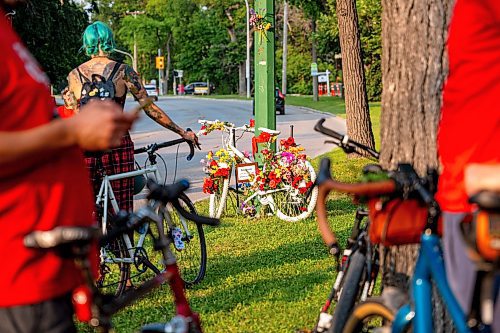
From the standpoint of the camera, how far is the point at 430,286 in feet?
10.2

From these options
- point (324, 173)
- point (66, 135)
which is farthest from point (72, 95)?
point (66, 135)

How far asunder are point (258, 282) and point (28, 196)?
462cm

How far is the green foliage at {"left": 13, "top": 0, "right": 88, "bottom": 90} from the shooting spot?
94.8 feet

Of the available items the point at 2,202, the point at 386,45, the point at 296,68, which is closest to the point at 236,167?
the point at 386,45

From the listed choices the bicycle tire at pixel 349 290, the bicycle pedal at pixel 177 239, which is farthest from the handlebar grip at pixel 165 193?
the bicycle pedal at pixel 177 239

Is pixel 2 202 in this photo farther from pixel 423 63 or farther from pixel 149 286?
pixel 423 63

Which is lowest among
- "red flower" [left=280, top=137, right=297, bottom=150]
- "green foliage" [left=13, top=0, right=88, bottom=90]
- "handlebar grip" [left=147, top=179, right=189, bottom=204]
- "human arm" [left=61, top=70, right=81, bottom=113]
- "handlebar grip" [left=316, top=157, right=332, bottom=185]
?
"red flower" [left=280, top=137, right=297, bottom=150]

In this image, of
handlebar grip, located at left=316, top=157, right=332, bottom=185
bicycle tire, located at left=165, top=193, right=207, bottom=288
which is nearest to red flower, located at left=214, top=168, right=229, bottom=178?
bicycle tire, located at left=165, top=193, right=207, bottom=288

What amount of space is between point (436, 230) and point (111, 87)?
3.57 metres

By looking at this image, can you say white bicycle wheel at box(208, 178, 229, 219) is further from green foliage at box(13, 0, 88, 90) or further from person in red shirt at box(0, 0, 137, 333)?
green foliage at box(13, 0, 88, 90)

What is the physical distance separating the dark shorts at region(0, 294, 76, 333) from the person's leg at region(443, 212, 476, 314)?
1.10m

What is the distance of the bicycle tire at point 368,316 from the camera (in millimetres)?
3541

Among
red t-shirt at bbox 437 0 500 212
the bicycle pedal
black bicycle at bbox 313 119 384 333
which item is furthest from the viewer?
the bicycle pedal

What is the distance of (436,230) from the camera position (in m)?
3.12
